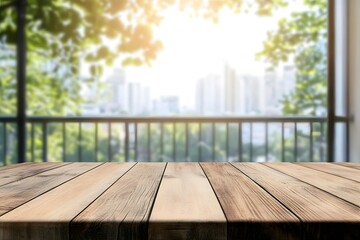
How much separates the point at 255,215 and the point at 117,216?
0.79 ft

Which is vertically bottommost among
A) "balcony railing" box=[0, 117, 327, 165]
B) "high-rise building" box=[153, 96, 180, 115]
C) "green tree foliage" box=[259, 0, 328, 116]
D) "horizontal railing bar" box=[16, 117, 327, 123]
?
"balcony railing" box=[0, 117, 327, 165]

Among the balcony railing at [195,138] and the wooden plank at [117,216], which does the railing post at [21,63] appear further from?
the wooden plank at [117,216]

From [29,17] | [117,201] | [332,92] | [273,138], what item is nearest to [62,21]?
[29,17]

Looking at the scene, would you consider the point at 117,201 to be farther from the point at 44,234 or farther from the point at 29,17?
the point at 29,17

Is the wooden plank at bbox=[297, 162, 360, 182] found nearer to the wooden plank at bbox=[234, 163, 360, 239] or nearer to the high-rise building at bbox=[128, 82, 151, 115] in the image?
the wooden plank at bbox=[234, 163, 360, 239]

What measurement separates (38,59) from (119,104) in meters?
1.76

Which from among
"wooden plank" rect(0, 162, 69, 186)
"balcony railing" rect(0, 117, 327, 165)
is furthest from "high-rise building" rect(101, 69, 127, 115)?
"wooden plank" rect(0, 162, 69, 186)

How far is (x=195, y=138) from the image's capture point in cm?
393

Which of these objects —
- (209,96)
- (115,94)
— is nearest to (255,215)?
(209,96)

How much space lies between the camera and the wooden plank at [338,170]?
3.64 feet

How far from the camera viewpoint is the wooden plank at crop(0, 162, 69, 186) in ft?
3.45

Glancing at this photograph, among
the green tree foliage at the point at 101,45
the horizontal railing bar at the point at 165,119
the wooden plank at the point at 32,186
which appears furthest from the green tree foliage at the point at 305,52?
the wooden plank at the point at 32,186

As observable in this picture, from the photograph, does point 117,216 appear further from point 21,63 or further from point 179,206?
point 21,63

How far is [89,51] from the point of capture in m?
4.84
